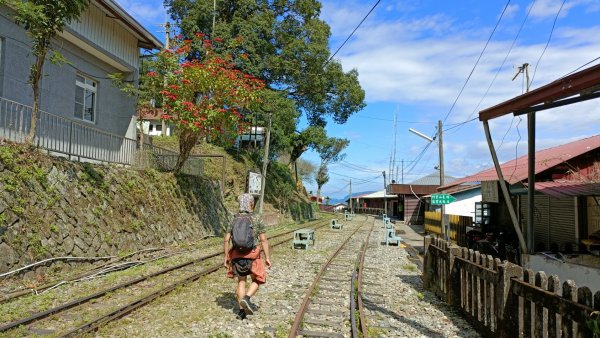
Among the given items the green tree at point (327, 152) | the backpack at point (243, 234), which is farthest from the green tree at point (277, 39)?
the backpack at point (243, 234)

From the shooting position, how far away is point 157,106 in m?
19.3

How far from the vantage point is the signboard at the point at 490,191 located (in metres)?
12.6

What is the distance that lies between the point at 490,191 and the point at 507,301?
27.6ft

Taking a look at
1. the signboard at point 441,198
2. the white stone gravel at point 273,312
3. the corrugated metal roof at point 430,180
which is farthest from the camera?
the corrugated metal roof at point 430,180

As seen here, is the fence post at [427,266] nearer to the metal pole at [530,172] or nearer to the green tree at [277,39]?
the metal pole at [530,172]

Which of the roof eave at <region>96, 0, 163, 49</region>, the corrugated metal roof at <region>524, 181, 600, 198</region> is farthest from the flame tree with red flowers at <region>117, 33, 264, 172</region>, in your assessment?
the corrugated metal roof at <region>524, 181, 600, 198</region>

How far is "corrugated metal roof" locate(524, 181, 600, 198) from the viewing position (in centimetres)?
1004

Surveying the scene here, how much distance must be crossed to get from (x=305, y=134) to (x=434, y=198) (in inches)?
764

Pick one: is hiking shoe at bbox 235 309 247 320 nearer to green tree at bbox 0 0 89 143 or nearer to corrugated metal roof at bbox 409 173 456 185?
green tree at bbox 0 0 89 143

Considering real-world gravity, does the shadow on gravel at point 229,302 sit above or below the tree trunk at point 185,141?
below

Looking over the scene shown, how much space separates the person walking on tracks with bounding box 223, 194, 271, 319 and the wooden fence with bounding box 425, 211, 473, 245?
1266 centimetres

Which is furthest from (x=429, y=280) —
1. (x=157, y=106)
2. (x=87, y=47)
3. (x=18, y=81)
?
(x=157, y=106)

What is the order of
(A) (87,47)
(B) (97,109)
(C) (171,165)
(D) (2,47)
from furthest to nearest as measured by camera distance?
(C) (171,165), (B) (97,109), (A) (87,47), (D) (2,47)

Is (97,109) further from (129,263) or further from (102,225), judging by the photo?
(129,263)
